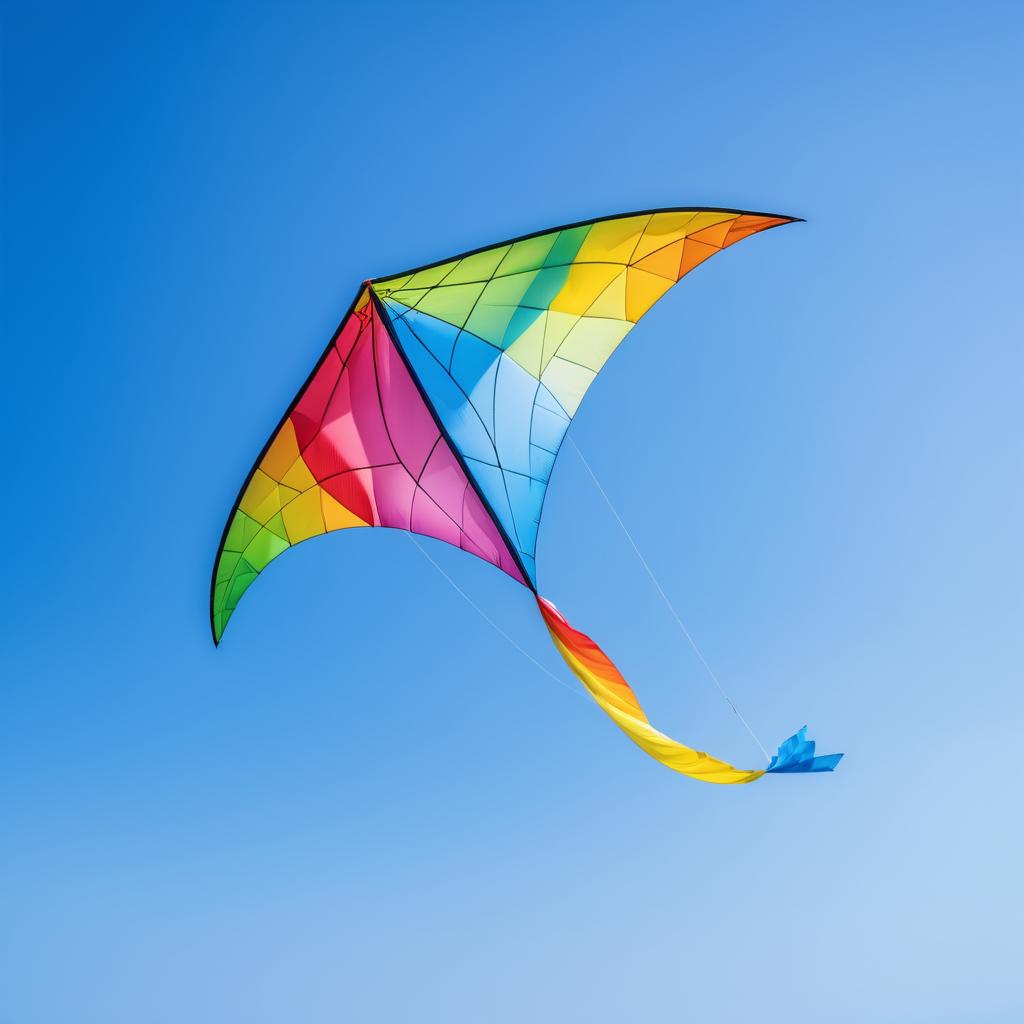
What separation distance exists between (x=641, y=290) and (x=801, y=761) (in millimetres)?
4909

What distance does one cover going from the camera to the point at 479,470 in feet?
22.1

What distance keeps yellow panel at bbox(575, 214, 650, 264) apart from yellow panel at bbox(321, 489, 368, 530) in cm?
350

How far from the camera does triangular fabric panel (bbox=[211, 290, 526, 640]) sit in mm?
Answer: 6570

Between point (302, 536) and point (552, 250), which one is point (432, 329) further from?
point (302, 536)

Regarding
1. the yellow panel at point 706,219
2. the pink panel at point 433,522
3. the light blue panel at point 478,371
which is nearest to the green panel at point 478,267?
the light blue panel at point 478,371

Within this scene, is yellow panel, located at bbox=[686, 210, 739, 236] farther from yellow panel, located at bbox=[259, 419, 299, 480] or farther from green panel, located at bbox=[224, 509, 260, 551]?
green panel, located at bbox=[224, 509, 260, 551]

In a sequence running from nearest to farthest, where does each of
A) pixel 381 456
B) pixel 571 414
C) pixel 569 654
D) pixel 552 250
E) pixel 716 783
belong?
1. pixel 716 783
2. pixel 569 654
3. pixel 552 250
4. pixel 381 456
5. pixel 571 414

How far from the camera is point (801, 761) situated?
3816mm

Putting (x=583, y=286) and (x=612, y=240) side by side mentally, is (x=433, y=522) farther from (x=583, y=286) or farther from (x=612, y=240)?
(x=612, y=240)

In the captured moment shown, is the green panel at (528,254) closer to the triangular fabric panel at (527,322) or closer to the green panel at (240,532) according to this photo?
the triangular fabric panel at (527,322)

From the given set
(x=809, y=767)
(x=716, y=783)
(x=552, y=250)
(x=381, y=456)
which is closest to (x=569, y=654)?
(x=716, y=783)

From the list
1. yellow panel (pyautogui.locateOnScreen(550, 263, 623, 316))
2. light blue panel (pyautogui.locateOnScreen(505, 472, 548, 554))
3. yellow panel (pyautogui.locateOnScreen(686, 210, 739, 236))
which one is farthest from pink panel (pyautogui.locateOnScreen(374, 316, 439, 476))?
yellow panel (pyautogui.locateOnScreen(686, 210, 739, 236))

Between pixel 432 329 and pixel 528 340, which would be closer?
pixel 432 329

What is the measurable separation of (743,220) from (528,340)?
221cm
